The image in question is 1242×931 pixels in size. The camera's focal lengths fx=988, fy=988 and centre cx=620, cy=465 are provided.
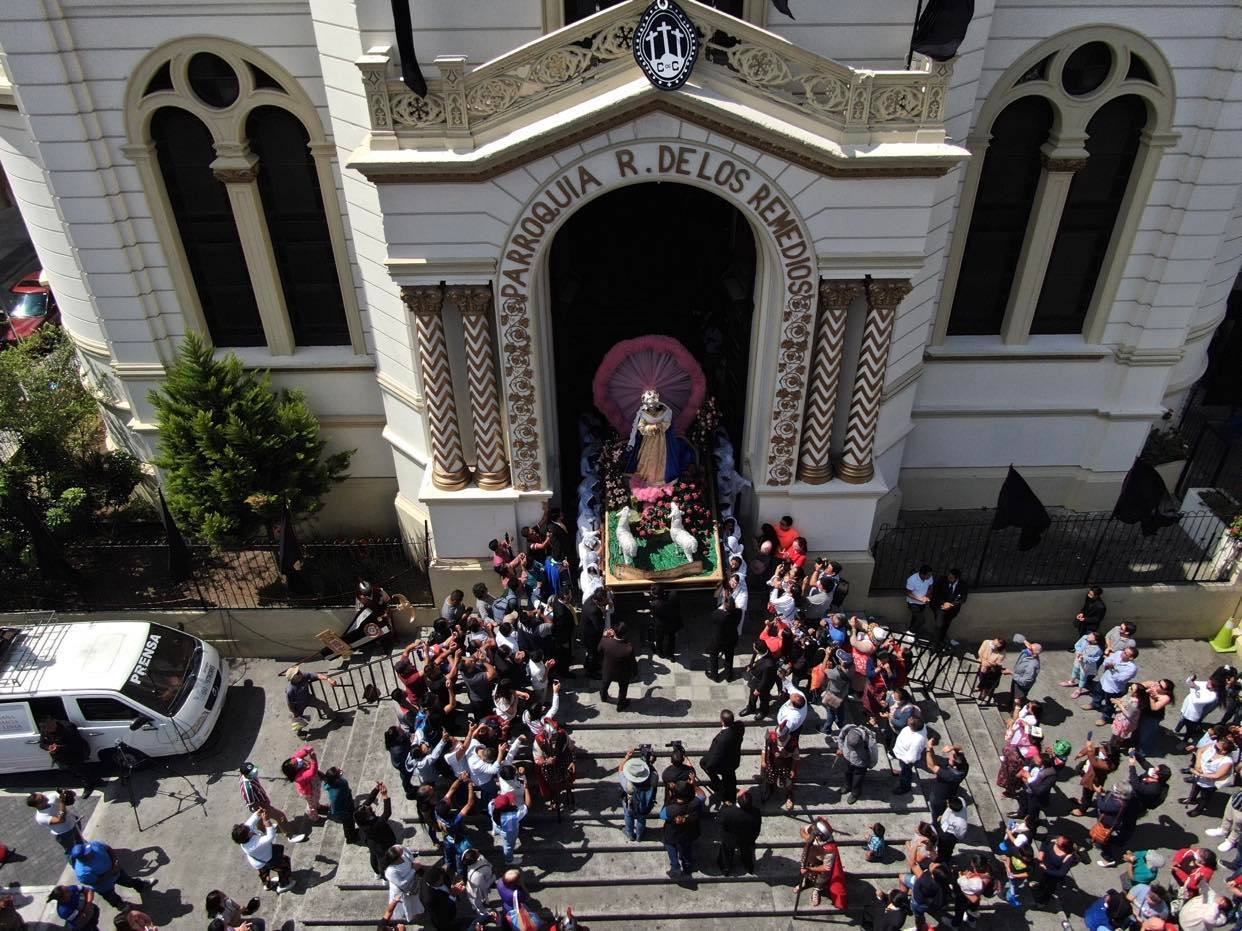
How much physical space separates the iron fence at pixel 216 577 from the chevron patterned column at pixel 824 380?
7.87 meters

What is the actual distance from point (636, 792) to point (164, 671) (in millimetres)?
8779

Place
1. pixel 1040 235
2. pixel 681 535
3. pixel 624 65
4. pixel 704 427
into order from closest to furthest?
pixel 624 65
pixel 681 535
pixel 1040 235
pixel 704 427

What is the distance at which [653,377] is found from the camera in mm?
18656

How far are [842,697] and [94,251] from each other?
1580 cm

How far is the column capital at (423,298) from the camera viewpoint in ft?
52.6

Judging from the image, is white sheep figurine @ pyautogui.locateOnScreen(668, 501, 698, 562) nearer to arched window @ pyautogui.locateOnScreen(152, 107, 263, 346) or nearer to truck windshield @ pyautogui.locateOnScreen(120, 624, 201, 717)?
truck windshield @ pyautogui.locateOnScreen(120, 624, 201, 717)

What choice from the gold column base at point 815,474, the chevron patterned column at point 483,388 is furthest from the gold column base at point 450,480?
the gold column base at point 815,474

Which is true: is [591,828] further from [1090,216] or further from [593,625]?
[1090,216]

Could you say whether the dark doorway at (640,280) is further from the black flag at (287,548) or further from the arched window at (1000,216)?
the black flag at (287,548)

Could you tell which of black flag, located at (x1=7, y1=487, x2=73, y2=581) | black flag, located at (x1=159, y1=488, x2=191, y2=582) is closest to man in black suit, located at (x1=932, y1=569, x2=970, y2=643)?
black flag, located at (x1=159, y1=488, x2=191, y2=582)

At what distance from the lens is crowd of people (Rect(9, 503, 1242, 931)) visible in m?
13.7

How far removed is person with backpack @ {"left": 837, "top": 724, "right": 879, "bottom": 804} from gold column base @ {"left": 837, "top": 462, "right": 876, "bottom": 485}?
4.72 m

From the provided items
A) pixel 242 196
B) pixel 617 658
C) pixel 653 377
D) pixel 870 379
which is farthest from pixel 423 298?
pixel 870 379

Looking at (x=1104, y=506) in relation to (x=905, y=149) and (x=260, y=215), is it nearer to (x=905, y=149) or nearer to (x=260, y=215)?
(x=905, y=149)
